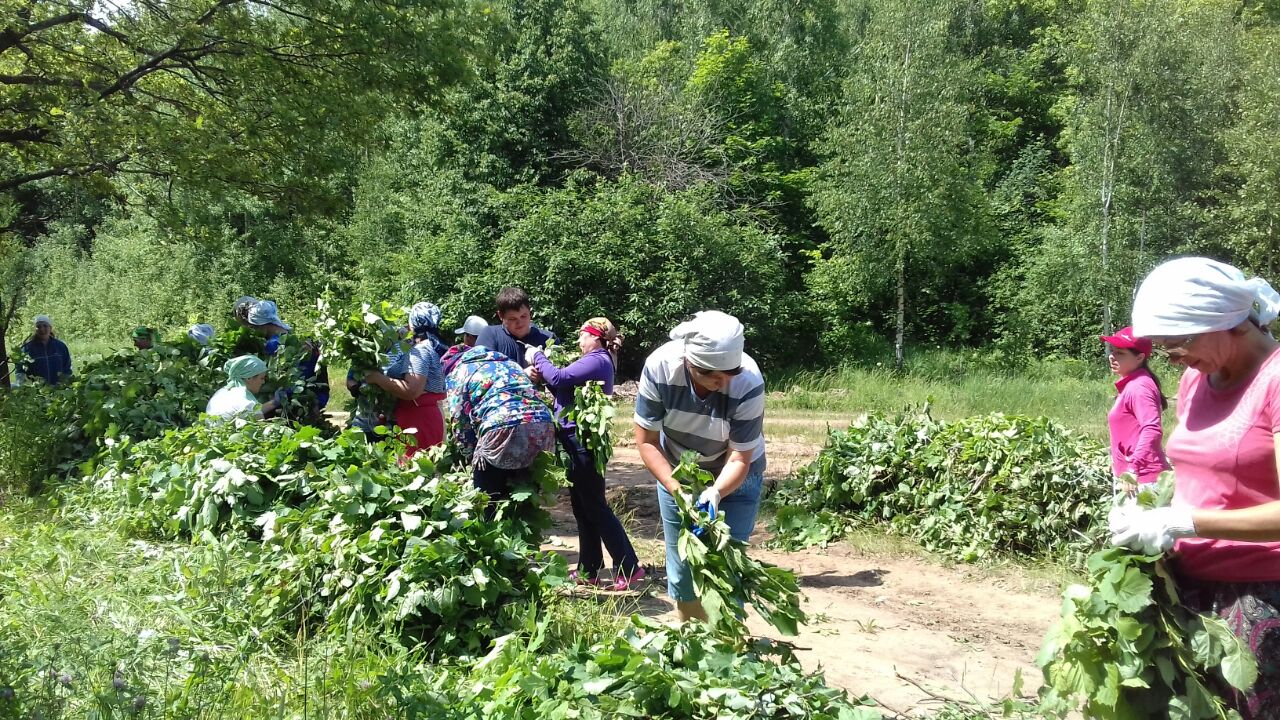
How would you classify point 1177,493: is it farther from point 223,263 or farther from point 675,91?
point 223,263

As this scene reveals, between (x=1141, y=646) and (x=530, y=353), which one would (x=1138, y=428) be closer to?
(x=1141, y=646)

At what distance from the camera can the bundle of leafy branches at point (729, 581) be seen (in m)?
3.15

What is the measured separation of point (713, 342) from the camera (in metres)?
3.35

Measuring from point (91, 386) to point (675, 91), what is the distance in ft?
58.3

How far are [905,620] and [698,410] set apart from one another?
2496 millimetres

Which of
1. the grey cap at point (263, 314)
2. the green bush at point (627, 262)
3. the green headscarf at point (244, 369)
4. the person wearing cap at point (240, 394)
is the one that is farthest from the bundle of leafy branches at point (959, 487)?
the green bush at point (627, 262)

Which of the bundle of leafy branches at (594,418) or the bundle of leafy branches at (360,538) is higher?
the bundle of leafy branches at (594,418)

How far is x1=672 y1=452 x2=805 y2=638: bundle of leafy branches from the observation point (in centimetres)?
315

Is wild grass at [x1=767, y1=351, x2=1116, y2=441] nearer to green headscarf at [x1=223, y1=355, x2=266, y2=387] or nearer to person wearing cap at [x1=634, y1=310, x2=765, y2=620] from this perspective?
green headscarf at [x1=223, y1=355, x2=266, y2=387]

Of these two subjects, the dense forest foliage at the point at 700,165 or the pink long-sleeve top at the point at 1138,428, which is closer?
the pink long-sleeve top at the point at 1138,428

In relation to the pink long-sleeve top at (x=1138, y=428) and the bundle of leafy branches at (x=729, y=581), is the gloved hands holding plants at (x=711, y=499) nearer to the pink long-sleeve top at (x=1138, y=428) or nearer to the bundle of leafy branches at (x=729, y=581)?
the bundle of leafy branches at (x=729, y=581)

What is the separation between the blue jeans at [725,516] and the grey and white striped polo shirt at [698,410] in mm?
128

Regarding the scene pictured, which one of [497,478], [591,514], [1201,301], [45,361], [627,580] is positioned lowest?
[627,580]

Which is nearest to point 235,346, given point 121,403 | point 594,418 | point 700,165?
point 121,403
